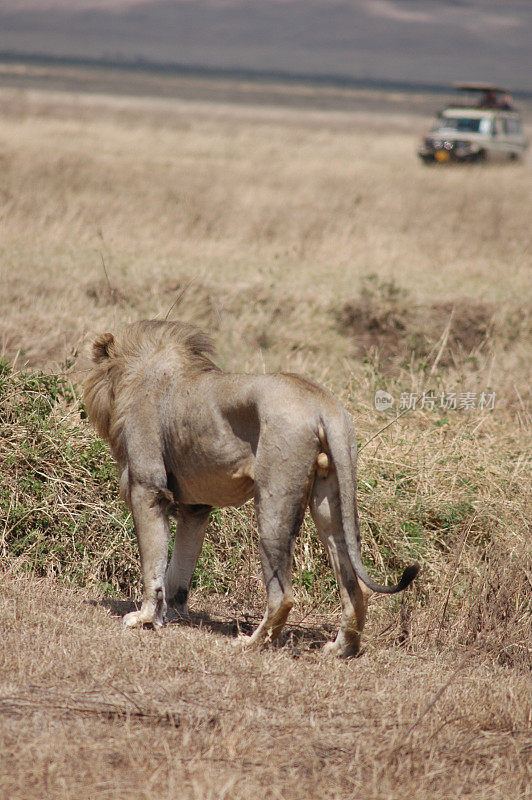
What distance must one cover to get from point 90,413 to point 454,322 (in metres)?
6.21

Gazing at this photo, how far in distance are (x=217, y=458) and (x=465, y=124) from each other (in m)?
25.6

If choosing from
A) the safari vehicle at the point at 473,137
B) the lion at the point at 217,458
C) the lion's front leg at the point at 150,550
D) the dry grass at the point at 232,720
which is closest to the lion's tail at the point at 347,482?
the lion at the point at 217,458

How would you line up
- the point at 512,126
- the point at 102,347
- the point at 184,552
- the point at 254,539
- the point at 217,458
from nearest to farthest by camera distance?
the point at 217,458 → the point at 184,552 → the point at 102,347 → the point at 254,539 → the point at 512,126

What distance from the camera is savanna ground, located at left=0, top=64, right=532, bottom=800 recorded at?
3670 millimetres

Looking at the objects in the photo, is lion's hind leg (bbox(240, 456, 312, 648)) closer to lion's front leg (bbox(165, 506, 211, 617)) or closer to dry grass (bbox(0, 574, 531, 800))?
dry grass (bbox(0, 574, 531, 800))

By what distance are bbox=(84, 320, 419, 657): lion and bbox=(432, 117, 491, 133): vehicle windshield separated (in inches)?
965

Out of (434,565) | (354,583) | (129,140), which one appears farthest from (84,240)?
(129,140)

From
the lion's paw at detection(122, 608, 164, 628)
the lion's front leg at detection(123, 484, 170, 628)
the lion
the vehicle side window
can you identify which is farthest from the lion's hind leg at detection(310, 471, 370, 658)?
the vehicle side window

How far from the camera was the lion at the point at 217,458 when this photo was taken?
4410 mm

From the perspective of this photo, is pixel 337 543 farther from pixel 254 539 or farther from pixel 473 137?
pixel 473 137

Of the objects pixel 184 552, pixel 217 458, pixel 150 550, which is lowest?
pixel 184 552

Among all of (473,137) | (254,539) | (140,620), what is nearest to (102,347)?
(140,620)

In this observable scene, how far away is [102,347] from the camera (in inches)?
212

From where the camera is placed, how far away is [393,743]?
3.78 m
